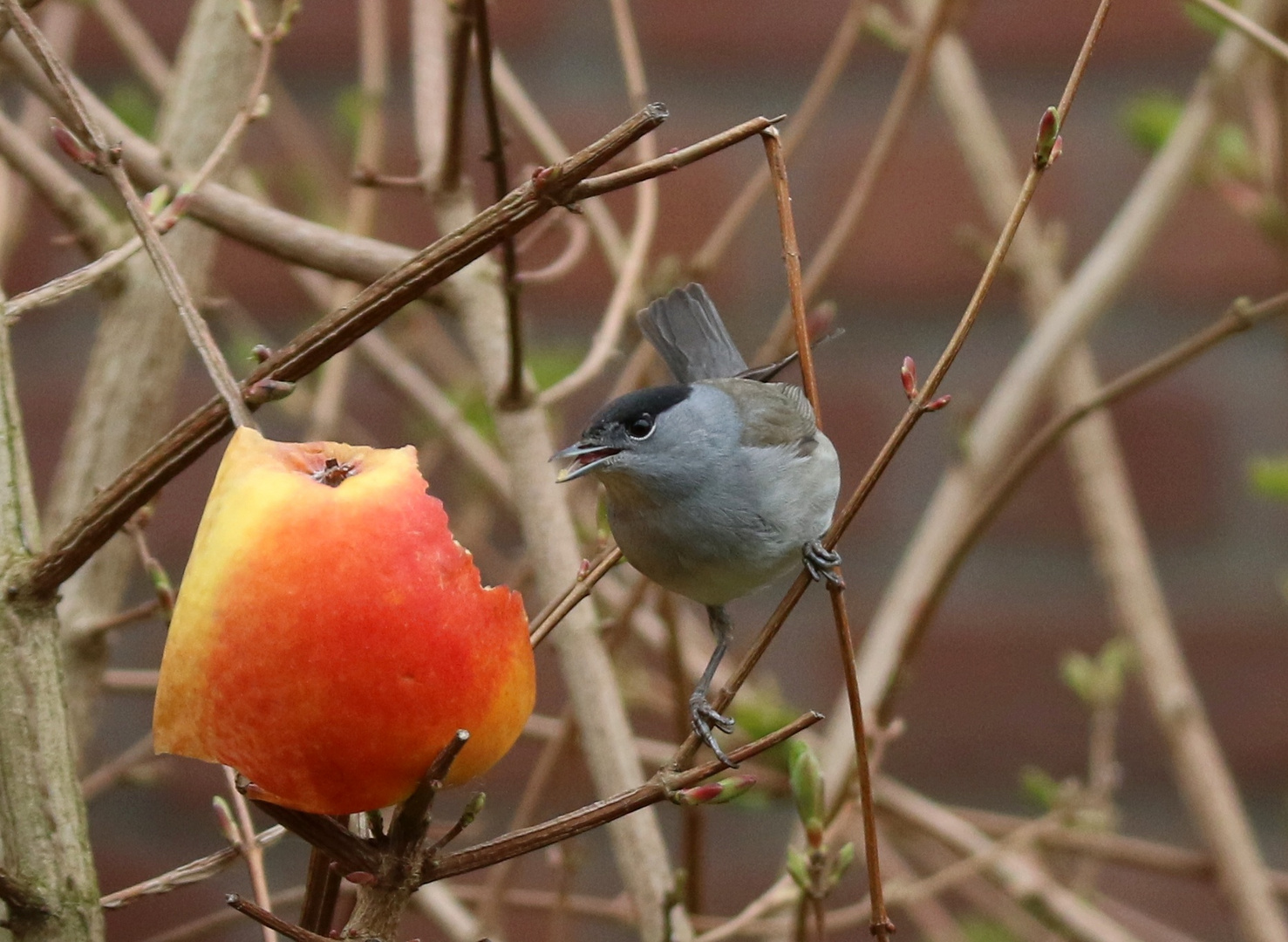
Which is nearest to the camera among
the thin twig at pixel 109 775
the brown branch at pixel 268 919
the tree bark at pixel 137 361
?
the brown branch at pixel 268 919

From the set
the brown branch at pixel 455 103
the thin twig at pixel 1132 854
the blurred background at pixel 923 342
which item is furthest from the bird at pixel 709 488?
the blurred background at pixel 923 342

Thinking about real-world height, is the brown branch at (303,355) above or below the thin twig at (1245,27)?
below

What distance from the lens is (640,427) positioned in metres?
0.70

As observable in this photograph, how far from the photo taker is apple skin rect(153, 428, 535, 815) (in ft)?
1.03

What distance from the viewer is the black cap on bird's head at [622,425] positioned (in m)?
0.68

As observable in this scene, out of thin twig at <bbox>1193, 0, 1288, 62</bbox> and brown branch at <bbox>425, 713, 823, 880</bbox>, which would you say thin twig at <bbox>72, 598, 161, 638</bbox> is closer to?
brown branch at <bbox>425, 713, 823, 880</bbox>

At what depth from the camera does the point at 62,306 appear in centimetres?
124

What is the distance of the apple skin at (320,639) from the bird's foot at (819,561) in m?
0.16

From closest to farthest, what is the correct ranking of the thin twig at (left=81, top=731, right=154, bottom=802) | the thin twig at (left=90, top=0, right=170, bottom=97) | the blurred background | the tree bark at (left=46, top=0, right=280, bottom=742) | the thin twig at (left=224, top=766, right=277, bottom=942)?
the thin twig at (left=224, top=766, right=277, bottom=942) < the tree bark at (left=46, top=0, right=280, bottom=742) < the thin twig at (left=81, top=731, right=154, bottom=802) < the thin twig at (left=90, top=0, right=170, bottom=97) < the blurred background

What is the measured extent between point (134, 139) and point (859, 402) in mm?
696

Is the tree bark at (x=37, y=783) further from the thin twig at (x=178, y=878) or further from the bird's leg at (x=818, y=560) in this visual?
the bird's leg at (x=818, y=560)

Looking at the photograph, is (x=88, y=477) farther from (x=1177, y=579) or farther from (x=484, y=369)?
(x=1177, y=579)

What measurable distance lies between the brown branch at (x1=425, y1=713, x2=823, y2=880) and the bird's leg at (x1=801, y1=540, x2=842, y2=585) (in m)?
0.14

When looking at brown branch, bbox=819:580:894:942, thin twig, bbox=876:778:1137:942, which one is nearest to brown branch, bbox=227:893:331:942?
brown branch, bbox=819:580:894:942
